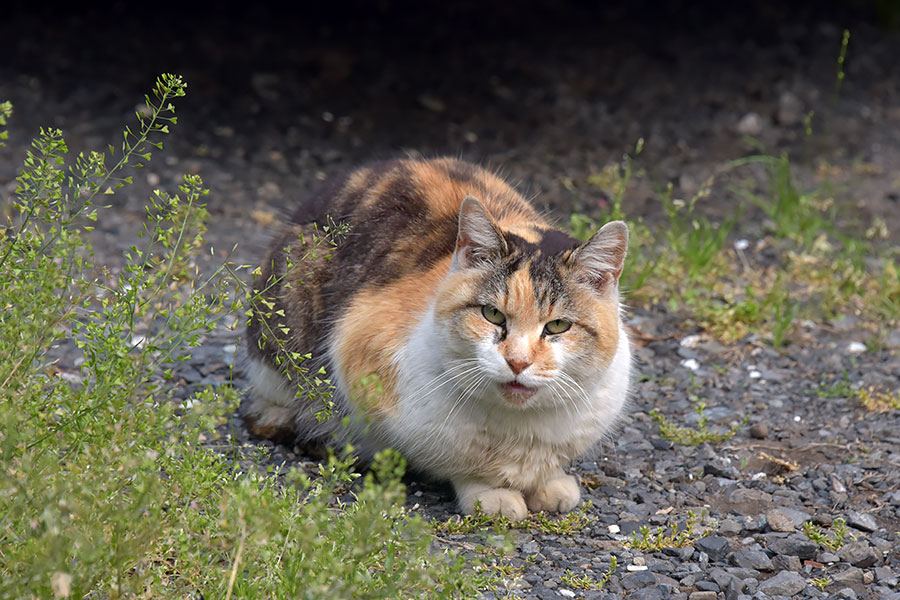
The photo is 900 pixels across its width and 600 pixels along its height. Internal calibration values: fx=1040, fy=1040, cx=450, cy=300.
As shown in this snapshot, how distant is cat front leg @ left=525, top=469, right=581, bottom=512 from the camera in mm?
3699

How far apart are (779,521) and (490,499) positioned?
1.02 metres

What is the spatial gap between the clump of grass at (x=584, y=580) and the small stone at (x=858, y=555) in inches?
31.7

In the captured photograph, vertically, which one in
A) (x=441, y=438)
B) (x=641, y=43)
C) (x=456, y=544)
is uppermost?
(x=641, y=43)

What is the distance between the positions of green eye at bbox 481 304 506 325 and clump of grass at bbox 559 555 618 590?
819 mm

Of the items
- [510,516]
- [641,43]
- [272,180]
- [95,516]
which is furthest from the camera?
[641,43]

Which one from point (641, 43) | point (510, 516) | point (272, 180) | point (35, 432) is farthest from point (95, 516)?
point (641, 43)

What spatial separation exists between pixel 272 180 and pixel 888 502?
4.62m

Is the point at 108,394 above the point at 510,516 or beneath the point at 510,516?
above

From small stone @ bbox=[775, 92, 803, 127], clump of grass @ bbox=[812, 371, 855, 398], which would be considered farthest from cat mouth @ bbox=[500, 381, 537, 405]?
small stone @ bbox=[775, 92, 803, 127]

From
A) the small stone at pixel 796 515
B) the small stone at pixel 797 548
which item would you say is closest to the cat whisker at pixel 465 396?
the small stone at pixel 797 548

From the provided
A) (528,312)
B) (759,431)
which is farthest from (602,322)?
(759,431)

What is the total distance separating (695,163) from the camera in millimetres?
7531

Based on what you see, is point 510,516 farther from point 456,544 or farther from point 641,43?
point 641,43

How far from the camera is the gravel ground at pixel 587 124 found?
4.24 metres
